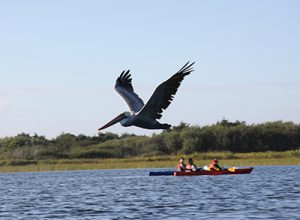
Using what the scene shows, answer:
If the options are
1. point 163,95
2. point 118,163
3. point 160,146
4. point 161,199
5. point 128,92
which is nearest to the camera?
point 163,95

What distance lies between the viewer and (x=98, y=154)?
64375 mm

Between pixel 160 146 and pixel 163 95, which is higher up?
pixel 160 146

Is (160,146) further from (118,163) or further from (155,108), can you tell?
(155,108)

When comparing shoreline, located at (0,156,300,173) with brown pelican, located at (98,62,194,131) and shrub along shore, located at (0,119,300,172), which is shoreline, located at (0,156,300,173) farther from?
brown pelican, located at (98,62,194,131)

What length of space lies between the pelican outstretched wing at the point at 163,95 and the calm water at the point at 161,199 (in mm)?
4079

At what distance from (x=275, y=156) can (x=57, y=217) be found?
3608 centimetres

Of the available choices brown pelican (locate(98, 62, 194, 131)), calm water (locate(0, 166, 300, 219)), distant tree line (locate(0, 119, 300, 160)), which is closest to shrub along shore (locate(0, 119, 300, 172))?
distant tree line (locate(0, 119, 300, 160))

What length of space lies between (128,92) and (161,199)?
7.48 meters

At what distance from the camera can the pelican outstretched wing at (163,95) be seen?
19031mm

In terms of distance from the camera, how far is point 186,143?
67750 millimetres

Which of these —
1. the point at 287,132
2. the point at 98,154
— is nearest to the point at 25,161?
the point at 98,154

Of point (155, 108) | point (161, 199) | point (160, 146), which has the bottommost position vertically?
point (161, 199)

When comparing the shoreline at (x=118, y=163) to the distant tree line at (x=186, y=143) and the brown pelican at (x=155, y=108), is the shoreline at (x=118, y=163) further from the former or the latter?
the brown pelican at (x=155, y=108)

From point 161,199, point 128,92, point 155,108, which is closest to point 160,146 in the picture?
point 161,199
